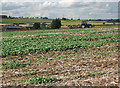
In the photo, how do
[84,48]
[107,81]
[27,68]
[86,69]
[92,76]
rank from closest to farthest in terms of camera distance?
[107,81] → [92,76] → [86,69] → [27,68] → [84,48]

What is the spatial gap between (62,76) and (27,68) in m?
2.52

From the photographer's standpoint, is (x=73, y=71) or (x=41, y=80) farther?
(x=73, y=71)

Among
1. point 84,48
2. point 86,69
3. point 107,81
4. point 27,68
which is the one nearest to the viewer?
point 107,81

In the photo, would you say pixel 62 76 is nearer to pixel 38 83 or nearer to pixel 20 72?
pixel 38 83

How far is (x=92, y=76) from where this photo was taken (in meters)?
7.26

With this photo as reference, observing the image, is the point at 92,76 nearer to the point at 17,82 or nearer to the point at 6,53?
the point at 17,82

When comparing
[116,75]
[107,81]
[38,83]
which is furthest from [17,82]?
[116,75]

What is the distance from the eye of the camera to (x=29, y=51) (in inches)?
524

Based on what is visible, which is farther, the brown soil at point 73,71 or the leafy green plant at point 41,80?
the leafy green plant at point 41,80

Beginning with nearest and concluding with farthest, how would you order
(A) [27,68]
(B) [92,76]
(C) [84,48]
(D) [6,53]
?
(B) [92,76], (A) [27,68], (D) [6,53], (C) [84,48]

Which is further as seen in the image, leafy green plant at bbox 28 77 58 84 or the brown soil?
leafy green plant at bbox 28 77 58 84

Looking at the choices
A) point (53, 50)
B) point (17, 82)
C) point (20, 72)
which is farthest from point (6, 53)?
point (17, 82)

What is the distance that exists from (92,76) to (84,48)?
671 cm

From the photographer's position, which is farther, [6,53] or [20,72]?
[6,53]
